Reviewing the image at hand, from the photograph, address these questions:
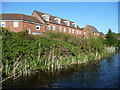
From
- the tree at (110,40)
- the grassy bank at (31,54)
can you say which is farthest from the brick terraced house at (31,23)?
the grassy bank at (31,54)

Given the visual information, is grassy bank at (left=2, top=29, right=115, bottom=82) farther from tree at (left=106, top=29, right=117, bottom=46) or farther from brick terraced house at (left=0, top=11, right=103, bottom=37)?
tree at (left=106, top=29, right=117, bottom=46)

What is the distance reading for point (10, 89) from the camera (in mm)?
6203

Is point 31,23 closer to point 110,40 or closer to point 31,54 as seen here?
point 31,54

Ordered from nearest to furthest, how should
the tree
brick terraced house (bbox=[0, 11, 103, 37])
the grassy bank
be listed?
the grassy bank → brick terraced house (bbox=[0, 11, 103, 37]) → the tree

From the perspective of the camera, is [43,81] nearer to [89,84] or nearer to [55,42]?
[89,84]

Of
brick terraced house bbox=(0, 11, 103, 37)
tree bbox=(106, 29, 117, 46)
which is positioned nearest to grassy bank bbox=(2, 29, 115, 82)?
brick terraced house bbox=(0, 11, 103, 37)

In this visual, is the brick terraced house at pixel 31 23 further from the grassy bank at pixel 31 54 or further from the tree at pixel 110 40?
the grassy bank at pixel 31 54

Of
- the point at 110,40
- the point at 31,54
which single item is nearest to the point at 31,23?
the point at 31,54

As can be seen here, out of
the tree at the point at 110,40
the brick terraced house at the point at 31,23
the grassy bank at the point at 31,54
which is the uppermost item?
the brick terraced house at the point at 31,23

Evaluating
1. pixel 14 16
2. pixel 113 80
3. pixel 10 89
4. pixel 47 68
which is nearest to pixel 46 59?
pixel 47 68

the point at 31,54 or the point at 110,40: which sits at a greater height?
the point at 110,40

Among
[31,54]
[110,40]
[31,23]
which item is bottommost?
[31,54]

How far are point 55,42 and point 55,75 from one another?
4.29 m

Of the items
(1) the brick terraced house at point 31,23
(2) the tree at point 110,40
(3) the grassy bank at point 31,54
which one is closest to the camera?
(3) the grassy bank at point 31,54
